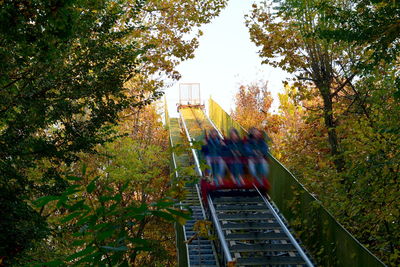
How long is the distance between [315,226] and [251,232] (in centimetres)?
176

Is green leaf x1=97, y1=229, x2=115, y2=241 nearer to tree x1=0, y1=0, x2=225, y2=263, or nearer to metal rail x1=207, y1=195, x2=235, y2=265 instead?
tree x1=0, y1=0, x2=225, y2=263

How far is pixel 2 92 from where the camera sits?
878 centimetres

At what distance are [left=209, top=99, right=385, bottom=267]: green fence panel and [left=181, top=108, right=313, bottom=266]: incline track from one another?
42 centimetres

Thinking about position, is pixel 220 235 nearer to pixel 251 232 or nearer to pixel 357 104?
pixel 251 232

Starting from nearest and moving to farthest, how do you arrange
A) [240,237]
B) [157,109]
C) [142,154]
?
[240,237], [142,154], [157,109]

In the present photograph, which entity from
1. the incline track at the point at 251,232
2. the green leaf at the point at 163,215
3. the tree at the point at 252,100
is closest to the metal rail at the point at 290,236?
the incline track at the point at 251,232

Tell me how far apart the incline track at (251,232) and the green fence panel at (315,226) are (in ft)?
1.37

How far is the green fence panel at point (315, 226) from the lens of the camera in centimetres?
901

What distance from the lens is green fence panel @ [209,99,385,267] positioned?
9011mm

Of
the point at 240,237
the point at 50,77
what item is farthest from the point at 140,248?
the point at 240,237

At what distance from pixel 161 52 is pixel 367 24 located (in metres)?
13.8

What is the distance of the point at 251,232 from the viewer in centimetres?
1224

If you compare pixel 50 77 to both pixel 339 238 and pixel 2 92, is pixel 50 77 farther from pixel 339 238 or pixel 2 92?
pixel 339 238

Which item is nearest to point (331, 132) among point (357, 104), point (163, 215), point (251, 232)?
point (357, 104)
